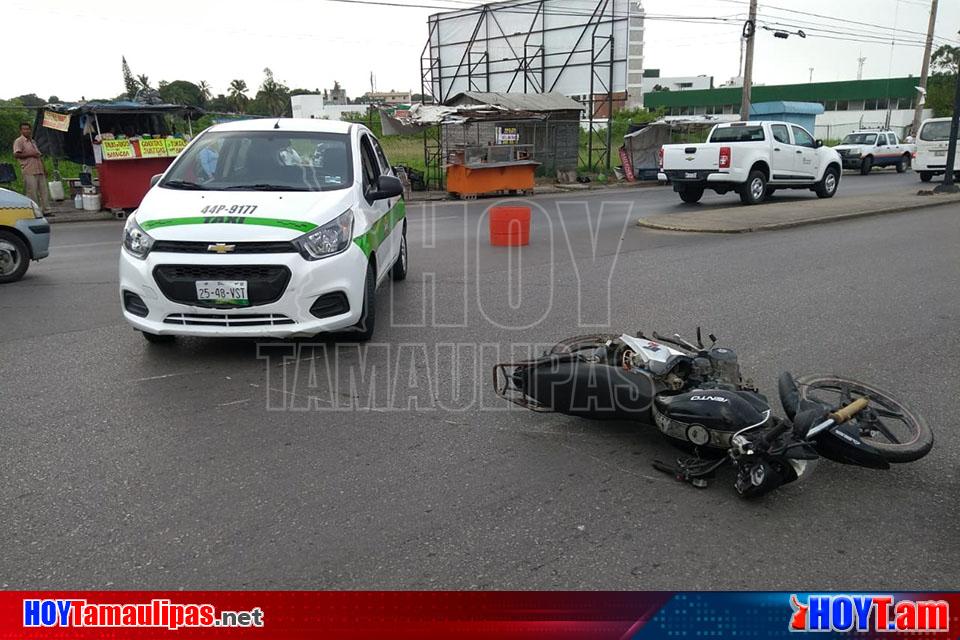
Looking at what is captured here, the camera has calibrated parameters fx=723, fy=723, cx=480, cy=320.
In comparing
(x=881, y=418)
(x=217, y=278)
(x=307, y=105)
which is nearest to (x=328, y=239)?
(x=217, y=278)

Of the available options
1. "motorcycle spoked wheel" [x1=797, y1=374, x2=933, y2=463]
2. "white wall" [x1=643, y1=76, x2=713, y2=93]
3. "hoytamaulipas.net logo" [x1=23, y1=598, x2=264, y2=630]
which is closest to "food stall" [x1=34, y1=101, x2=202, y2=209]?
"hoytamaulipas.net logo" [x1=23, y1=598, x2=264, y2=630]

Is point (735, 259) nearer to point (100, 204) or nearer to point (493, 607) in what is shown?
point (493, 607)

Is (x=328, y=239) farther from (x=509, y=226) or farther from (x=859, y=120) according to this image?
(x=859, y=120)

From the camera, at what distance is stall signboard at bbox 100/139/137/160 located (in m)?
16.0

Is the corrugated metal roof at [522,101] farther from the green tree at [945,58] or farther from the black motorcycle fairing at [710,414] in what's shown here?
the green tree at [945,58]

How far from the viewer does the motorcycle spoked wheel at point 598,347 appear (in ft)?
14.3

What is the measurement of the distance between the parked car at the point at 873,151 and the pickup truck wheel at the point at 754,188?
58.9ft

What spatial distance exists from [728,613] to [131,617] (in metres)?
2.26

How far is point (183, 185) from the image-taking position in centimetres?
618

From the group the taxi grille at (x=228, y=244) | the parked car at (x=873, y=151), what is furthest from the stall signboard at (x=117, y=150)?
the parked car at (x=873, y=151)

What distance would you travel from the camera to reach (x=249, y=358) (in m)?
5.69

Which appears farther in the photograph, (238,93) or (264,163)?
(238,93)

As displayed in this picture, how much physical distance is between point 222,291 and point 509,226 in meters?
A: 6.87

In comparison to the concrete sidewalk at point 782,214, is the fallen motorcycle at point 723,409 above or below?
above
